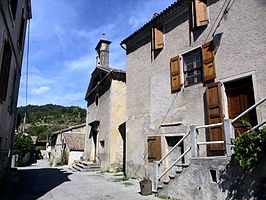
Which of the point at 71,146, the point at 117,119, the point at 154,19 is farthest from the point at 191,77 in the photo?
the point at 71,146

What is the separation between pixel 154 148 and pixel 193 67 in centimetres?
424

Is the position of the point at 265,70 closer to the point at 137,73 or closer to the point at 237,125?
the point at 237,125

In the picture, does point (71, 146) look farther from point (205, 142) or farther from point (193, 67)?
point (205, 142)

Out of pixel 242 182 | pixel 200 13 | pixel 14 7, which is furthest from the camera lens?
pixel 200 13

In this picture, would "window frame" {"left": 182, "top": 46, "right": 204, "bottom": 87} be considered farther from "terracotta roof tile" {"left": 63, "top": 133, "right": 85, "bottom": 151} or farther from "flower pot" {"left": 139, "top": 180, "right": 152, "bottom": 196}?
"terracotta roof tile" {"left": 63, "top": 133, "right": 85, "bottom": 151}

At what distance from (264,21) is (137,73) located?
7.26 meters

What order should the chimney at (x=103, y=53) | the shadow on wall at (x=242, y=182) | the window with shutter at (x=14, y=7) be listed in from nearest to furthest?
the shadow on wall at (x=242, y=182) < the window with shutter at (x=14, y=7) < the chimney at (x=103, y=53)

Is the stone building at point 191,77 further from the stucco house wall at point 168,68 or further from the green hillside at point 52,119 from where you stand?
the green hillside at point 52,119

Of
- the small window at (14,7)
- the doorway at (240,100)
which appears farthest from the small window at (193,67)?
the small window at (14,7)

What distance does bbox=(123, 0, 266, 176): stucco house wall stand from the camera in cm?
822

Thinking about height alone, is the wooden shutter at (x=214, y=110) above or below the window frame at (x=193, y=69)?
below

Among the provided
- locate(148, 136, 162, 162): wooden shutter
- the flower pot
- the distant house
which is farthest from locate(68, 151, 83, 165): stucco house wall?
the flower pot

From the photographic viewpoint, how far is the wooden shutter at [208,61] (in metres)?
9.30

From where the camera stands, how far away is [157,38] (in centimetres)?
1229
